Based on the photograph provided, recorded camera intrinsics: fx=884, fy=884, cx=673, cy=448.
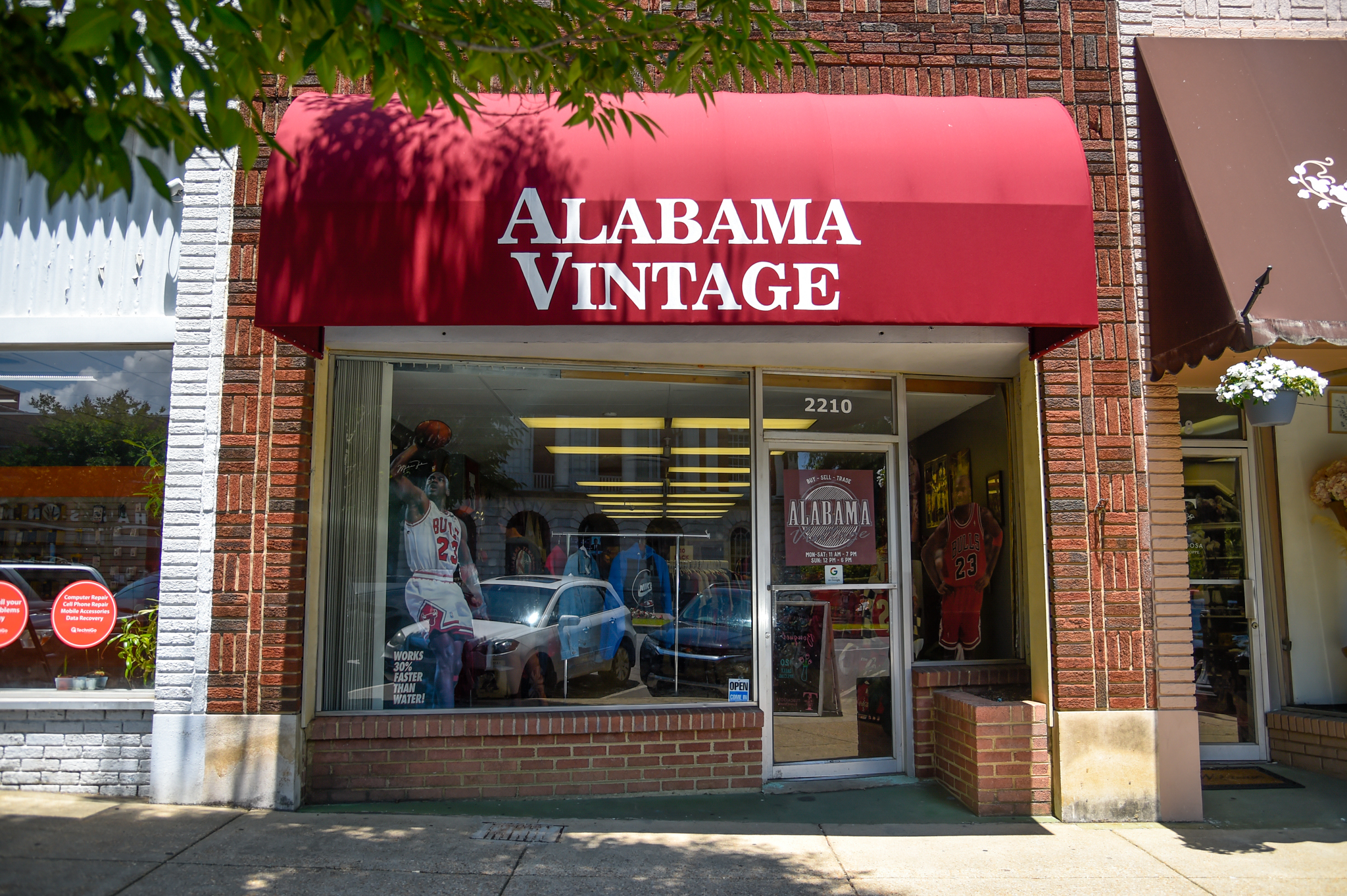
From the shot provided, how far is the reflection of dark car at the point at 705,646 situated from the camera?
20.1 feet

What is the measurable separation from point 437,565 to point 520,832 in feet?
6.04

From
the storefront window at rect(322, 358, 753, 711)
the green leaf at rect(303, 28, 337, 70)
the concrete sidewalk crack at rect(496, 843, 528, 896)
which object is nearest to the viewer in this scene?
the green leaf at rect(303, 28, 337, 70)

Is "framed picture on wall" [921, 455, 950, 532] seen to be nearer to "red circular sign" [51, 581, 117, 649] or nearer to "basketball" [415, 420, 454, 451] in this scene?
"basketball" [415, 420, 454, 451]

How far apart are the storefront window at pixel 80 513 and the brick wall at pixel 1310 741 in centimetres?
805

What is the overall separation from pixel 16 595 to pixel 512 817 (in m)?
3.52

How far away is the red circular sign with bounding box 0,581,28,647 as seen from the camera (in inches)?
224

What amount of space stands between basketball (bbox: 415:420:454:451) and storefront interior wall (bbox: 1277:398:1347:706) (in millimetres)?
6444

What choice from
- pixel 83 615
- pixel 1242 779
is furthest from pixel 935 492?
pixel 83 615

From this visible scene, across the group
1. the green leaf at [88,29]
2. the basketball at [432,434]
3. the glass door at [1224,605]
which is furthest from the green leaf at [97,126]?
the glass door at [1224,605]

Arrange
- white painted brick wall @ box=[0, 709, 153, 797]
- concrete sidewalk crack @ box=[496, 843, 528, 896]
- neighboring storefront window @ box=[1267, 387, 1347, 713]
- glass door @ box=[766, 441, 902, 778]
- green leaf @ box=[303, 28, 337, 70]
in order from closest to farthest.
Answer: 1. green leaf @ box=[303, 28, 337, 70]
2. concrete sidewalk crack @ box=[496, 843, 528, 896]
3. white painted brick wall @ box=[0, 709, 153, 797]
4. glass door @ box=[766, 441, 902, 778]
5. neighboring storefront window @ box=[1267, 387, 1347, 713]

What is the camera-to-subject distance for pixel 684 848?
4906 millimetres

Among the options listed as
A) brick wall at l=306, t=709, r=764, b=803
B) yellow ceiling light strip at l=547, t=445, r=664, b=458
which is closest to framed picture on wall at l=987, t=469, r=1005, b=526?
brick wall at l=306, t=709, r=764, b=803

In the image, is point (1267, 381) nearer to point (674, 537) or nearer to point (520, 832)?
point (674, 537)

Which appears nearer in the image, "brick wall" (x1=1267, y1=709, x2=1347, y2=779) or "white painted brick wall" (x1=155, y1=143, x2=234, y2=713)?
"white painted brick wall" (x1=155, y1=143, x2=234, y2=713)
